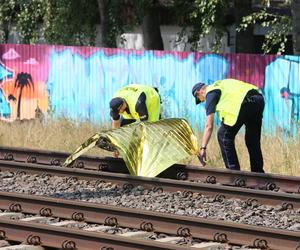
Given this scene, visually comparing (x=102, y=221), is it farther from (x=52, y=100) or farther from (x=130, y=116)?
(x=52, y=100)

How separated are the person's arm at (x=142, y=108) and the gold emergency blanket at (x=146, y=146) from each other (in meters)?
0.09

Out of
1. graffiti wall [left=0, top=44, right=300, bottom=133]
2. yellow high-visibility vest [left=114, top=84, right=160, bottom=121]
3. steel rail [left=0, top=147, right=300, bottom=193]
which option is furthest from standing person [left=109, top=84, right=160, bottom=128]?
graffiti wall [left=0, top=44, right=300, bottom=133]

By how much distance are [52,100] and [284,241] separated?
12.3 meters

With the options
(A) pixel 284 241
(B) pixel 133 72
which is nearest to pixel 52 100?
(B) pixel 133 72

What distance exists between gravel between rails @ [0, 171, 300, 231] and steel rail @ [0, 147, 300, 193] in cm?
81

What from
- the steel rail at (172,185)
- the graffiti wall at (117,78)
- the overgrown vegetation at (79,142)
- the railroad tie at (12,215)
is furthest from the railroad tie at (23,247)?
the graffiti wall at (117,78)

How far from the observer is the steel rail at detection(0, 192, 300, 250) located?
7828 mm

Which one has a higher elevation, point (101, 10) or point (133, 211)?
point (101, 10)

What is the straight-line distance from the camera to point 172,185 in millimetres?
10766

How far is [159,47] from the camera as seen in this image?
25641 mm

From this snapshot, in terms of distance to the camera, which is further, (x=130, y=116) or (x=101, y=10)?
(x=101, y=10)

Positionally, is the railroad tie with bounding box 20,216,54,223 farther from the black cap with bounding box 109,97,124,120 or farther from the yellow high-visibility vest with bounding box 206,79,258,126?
the yellow high-visibility vest with bounding box 206,79,258,126

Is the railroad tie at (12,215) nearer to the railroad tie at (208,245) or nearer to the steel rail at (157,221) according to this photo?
the steel rail at (157,221)

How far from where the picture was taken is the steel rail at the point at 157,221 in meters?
7.83
